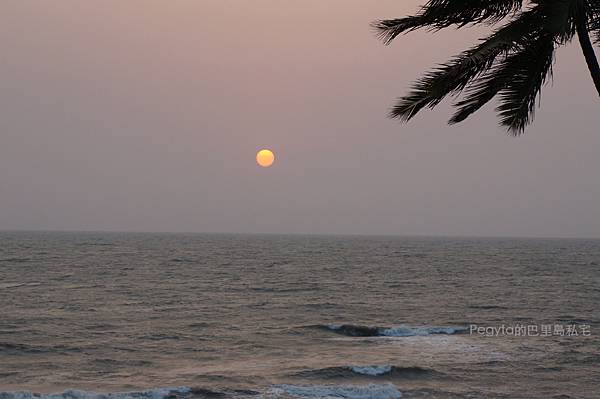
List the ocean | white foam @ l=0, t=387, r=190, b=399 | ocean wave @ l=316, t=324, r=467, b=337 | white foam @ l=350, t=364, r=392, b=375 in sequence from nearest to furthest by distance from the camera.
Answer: white foam @ l=0, t=387, r=190, b=399 < the ocean < white foam @ l=350, t=364, r=392, b=375 < ocean wave @ l=316, t=324, r=467, b=337

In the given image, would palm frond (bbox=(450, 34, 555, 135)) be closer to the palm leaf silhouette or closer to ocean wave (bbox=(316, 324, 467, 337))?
the palm leaf silhouette

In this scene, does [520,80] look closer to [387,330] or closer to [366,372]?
[366,372]

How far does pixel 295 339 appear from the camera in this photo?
117 ft

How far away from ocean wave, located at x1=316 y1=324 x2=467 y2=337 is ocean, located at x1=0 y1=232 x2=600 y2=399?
120 mm

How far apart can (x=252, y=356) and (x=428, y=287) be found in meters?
39.6

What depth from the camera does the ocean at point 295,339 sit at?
25.0m

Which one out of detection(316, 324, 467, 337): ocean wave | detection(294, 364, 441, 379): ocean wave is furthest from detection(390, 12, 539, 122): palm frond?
detection(316, 324, 467, 337): ocean wave

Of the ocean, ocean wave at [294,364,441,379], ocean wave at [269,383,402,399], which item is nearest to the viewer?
ocean wave at [269,383,402,399]

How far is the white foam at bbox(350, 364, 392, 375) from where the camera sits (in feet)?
89.2

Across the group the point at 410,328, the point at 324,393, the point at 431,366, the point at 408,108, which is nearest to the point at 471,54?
the point at 408,108

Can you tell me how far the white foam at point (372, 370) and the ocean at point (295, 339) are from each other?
0.27ft

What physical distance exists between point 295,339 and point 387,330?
6273 millimetres

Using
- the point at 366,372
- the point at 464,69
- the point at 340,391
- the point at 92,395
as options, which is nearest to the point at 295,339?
the point at 366,372

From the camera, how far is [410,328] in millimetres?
39844
